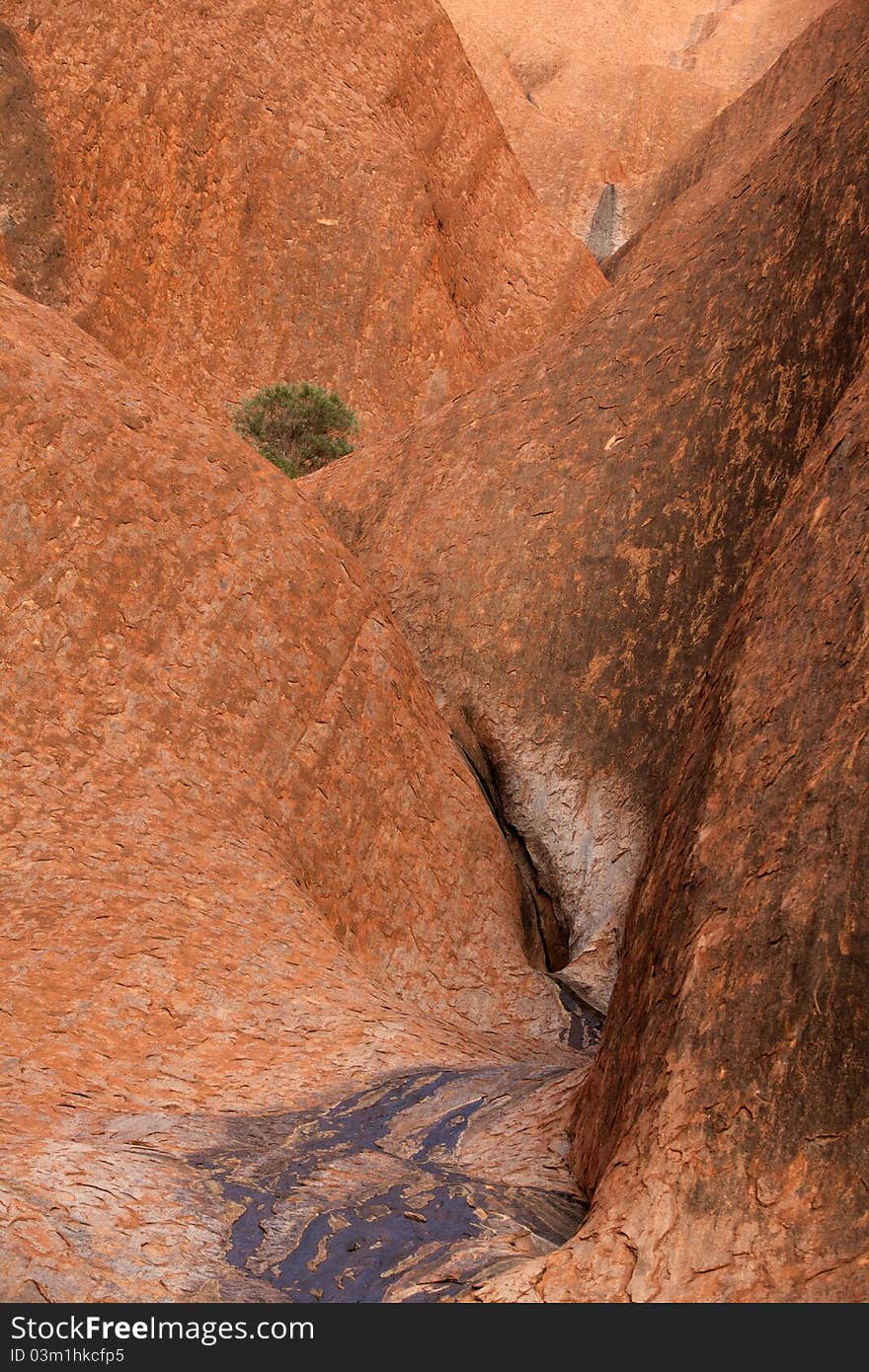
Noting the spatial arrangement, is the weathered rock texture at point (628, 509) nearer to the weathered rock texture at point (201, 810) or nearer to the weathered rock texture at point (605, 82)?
the weathered rock texture at point (201, 810)

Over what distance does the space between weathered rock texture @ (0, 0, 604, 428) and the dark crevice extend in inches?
352

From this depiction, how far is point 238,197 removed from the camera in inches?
711

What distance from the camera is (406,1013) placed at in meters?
7.03

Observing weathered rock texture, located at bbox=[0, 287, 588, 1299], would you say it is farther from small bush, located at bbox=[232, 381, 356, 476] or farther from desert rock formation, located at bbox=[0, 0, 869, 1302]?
small bush, located at bbox=[232, 381, 356, 476]

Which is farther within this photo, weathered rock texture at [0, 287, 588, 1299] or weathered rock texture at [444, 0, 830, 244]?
weathered rock texture at [444, 0, 830, 244]

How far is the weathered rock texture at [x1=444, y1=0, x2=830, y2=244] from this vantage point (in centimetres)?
3484

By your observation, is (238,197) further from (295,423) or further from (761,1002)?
(761,1002)

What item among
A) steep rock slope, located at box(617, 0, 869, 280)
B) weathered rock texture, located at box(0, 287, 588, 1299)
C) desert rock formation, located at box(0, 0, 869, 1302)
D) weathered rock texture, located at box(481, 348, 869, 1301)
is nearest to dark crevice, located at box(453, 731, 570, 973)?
desert rock formation, located at box(0, 0, 869, 1302)

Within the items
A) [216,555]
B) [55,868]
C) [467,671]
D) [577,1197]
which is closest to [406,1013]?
[55,868]

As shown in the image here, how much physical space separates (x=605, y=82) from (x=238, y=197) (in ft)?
71.3

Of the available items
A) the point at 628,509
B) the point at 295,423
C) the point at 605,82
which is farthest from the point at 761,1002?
the point at 605,82

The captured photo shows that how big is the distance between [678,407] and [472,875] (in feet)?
10.3

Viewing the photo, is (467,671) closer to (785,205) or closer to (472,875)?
(472,875)
